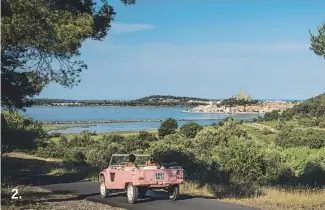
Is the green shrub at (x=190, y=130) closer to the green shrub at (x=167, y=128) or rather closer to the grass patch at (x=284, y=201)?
the green shrub at (x=167, y=128)

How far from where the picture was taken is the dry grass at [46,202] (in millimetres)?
13695

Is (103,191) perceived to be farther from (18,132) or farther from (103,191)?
(18,132)

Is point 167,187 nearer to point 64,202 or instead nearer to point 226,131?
point 64,202

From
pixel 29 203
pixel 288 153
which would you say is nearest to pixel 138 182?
pixel 29 203

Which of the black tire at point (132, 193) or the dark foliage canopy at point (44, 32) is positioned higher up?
the dark foliage canopy at point (44, 32)

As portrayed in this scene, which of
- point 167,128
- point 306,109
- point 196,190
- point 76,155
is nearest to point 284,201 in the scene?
point 196,190

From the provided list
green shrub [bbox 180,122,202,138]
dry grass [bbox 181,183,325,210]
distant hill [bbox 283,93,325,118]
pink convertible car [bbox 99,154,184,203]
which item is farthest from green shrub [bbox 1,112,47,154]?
distant hill [bbox 283,93,325,118]

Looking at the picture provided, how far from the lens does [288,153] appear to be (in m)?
62.7

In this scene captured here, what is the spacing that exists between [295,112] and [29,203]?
376ft

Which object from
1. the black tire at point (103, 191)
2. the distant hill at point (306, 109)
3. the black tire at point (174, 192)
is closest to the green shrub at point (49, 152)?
the black tire at point (103, 191)

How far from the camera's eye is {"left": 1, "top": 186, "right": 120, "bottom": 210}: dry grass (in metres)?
13.7

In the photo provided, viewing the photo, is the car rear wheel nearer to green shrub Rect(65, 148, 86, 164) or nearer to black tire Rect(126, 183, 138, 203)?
black tire Rect(126, 183, 138, 203)

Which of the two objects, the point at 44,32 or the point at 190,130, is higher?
the point at 44,32

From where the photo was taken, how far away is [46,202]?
15.0 meters
